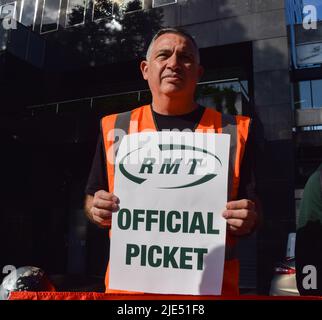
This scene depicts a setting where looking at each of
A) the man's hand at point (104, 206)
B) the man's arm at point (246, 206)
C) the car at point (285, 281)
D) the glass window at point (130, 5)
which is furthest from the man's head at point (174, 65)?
the glass window at point (130, 5)

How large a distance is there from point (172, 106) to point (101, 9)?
1579cm

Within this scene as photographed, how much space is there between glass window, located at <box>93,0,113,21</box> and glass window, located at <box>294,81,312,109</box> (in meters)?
9.62

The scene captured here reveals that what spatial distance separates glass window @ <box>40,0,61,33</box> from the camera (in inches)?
→ 688

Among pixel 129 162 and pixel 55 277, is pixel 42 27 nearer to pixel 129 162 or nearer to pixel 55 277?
pixel 55 277

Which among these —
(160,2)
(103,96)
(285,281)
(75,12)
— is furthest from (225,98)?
(75,12)

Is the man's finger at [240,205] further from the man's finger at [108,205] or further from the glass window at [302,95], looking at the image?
the glass window at [302,95]

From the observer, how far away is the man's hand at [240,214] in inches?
65.3

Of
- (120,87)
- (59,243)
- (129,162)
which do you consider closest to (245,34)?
(120,87)

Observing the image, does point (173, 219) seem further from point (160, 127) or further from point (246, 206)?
point (160, 127)

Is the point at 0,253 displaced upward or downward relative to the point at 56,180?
downward

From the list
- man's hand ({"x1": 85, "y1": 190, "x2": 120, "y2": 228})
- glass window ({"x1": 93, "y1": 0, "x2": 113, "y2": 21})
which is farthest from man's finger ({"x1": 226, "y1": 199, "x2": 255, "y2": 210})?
glass window ({"x1": 93, "y1": 0, "x2": 113, "y2": 21})

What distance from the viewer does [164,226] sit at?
1730 mm

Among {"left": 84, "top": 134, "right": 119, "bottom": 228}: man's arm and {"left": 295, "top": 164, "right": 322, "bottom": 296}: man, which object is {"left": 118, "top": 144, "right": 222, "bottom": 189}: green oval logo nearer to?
{"left": 84, "top": 134, "right": 119, "bottom": 228}: man's arm
